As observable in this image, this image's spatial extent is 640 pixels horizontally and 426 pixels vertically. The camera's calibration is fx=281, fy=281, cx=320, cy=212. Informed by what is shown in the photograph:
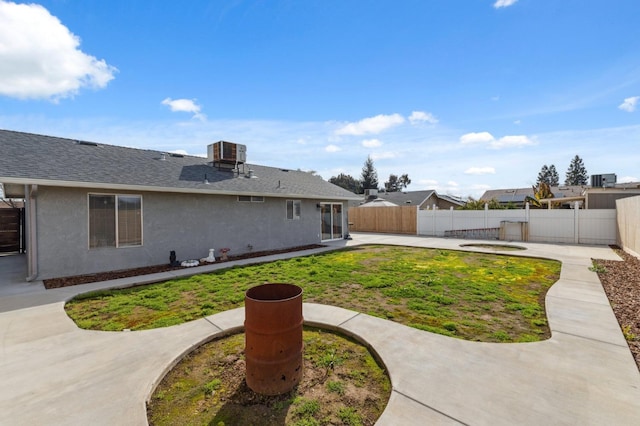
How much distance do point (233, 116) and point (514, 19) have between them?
11.4m

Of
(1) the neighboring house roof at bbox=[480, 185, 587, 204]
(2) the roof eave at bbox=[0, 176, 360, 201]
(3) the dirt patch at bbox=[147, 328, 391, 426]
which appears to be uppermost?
(1) the neighboring house roof at bbox=[480, 185, 587, 204]

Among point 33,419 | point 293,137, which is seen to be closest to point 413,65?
point 293,137

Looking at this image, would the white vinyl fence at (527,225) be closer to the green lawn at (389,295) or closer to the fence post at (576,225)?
the fence post at (576,225)

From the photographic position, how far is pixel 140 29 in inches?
344

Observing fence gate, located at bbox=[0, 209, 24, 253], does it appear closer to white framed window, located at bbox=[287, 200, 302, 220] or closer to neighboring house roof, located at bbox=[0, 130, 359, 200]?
neighboring house roof, located at bbox=[0, 130, 359, 200]

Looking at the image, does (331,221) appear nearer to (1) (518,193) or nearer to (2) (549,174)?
(1) (518,193)

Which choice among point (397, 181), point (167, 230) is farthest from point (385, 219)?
point (397, 181)

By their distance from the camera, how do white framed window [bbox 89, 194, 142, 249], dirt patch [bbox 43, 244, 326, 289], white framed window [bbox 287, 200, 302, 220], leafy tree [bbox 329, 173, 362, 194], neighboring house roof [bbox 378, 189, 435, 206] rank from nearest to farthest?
1. dirt patch [bbox 43, 244, 326, 289]
2. white framed window [bbox 89, 194, 142, 249]
3. white framed window [bbox 287, 200, 302, 220]
4. neighboring house roof [bbox 378, 189, 435, 206]
5. leafy tree [bbox 329, 173, 362, 194]

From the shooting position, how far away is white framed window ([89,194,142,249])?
25.8ft

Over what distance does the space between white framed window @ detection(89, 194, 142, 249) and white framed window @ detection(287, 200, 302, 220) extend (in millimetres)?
6036

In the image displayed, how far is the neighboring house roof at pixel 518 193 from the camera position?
112ft

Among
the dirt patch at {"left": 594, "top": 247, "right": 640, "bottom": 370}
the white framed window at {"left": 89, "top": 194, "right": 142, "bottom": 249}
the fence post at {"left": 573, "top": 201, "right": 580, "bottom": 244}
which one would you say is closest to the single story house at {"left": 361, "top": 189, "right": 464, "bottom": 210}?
the fence post at {"left": 573, "top": 201, "right": 580, "bottom": 244}

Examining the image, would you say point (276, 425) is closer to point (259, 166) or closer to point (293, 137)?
point (259, 166)

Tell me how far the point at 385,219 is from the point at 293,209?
8871mm
